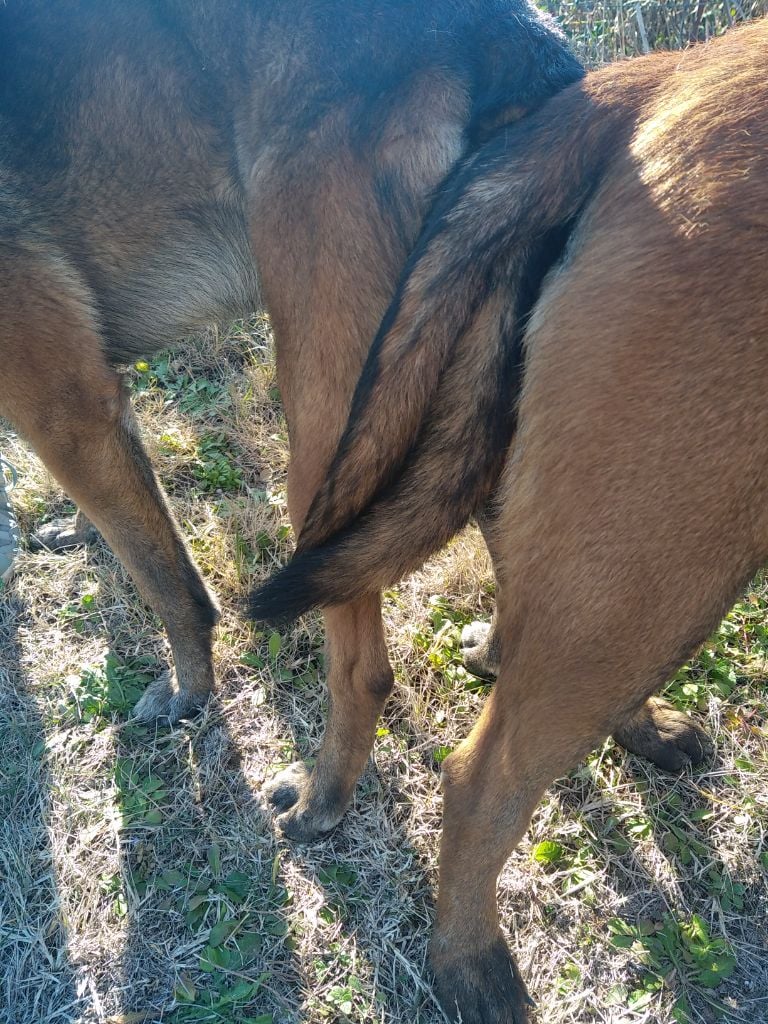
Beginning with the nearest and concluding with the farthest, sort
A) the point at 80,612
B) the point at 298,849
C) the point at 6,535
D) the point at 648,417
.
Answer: the point at 648,417 → the point at 298,849 → the point at 80,612 → the point at 6,535

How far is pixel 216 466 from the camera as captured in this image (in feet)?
12.3

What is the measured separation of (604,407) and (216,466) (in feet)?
9.03

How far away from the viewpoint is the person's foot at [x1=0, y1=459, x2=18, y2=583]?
3.31m

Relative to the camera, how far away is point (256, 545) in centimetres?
338

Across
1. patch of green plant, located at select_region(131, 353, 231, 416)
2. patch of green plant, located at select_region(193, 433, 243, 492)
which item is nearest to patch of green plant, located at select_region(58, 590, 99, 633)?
patch of green plant, located at select_region(193, 433, 243, 492)

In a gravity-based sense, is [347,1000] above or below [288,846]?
below

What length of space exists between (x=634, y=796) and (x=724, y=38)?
219 centimetres

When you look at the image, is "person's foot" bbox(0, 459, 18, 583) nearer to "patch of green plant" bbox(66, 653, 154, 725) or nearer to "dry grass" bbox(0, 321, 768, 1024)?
"dry grass" bbox(0, 321, 768, 1024)

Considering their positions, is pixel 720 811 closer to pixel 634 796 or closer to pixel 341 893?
pixel 634 796

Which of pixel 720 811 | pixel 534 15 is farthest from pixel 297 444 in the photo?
pixel 720 811

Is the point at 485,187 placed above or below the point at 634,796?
above

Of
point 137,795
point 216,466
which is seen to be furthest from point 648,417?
point 216,466

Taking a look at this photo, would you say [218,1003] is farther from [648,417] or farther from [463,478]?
[648,417]

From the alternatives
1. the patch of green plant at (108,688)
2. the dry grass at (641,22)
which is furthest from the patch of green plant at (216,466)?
the dry grass at (641,22)
